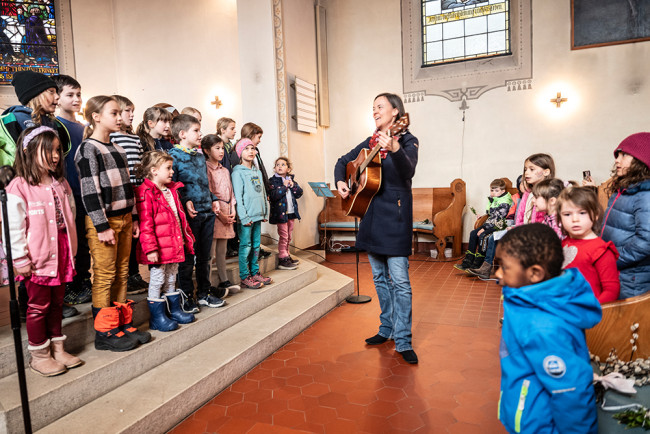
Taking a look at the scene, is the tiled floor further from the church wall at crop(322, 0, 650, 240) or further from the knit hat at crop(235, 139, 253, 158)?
the church wall at crop(322, 0, 650, 240)

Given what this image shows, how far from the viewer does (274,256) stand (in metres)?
5.10

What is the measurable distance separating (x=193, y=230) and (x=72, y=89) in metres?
1.30

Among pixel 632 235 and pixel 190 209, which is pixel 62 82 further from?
pixel 632 235

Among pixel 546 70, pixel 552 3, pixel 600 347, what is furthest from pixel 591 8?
pixel 600 347

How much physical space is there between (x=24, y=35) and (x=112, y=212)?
7342mm

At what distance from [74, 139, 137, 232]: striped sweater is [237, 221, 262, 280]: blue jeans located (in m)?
1.38

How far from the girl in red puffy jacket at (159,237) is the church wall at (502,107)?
5.12 meters

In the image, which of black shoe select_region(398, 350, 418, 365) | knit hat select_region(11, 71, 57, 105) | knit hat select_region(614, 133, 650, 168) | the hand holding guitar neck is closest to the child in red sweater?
knit hat select_region(614, 133, 650, 168)

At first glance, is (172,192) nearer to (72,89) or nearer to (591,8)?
(72,89)

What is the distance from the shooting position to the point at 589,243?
2.12 metres

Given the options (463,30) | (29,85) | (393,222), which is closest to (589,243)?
(393,222)

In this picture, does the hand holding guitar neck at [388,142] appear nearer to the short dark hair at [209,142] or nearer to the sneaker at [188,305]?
the short dark hair at [209,142]

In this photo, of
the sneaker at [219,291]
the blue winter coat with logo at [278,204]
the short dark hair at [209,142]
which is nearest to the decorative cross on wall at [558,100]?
the blue winter coat with logo at [278,204]

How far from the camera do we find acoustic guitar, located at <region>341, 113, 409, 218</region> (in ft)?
9.16
